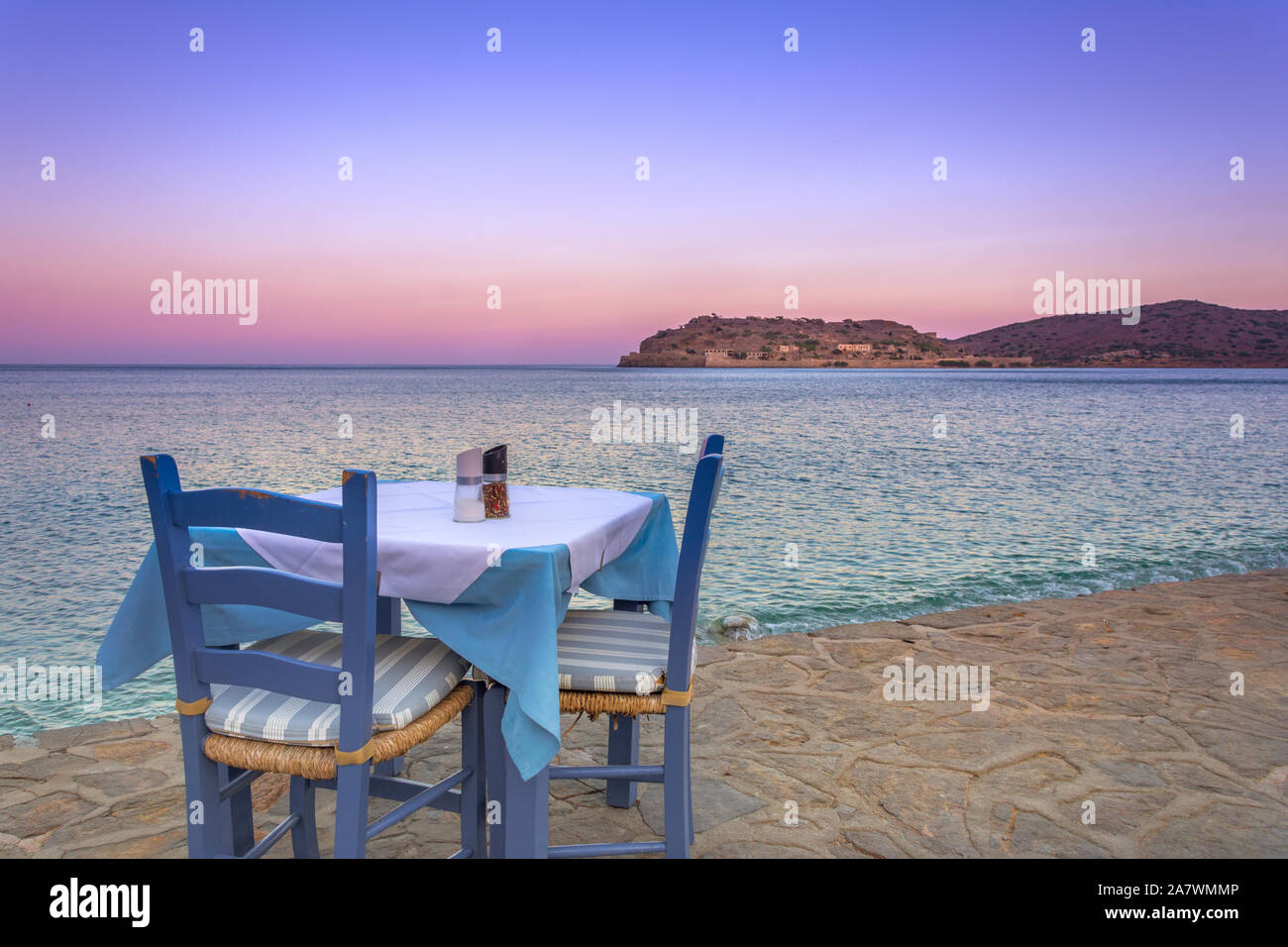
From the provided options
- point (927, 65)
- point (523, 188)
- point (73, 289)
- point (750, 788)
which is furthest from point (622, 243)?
point (750, 788)

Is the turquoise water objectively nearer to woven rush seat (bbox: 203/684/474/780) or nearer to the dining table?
the dining table

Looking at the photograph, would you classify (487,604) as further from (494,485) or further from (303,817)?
(303,817)

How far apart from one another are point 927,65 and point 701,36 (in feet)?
18.1

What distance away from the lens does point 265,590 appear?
1.55 metres

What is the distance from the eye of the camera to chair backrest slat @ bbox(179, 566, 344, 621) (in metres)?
1.50

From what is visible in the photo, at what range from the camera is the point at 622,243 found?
25438 millimetres

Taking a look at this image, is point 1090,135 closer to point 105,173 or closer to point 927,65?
point 927,65

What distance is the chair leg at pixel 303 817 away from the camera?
2.08 meters

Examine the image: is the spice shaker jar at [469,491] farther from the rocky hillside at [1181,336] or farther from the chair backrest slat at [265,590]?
the rocky hillside at [1181,336]

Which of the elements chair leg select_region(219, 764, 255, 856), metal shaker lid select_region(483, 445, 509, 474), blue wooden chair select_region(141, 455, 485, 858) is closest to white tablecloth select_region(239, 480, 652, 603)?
metal shaker lid select_region(483, 445, 509, 474)

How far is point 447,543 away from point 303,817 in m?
0.99

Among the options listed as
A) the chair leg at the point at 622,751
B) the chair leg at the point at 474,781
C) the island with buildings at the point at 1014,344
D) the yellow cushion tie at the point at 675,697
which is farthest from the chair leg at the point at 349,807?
the island with buildings at the point at 1014,344

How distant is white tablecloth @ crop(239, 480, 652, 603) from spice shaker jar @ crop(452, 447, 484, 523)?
0.04 meters

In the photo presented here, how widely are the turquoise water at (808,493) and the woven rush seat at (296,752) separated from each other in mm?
3008
